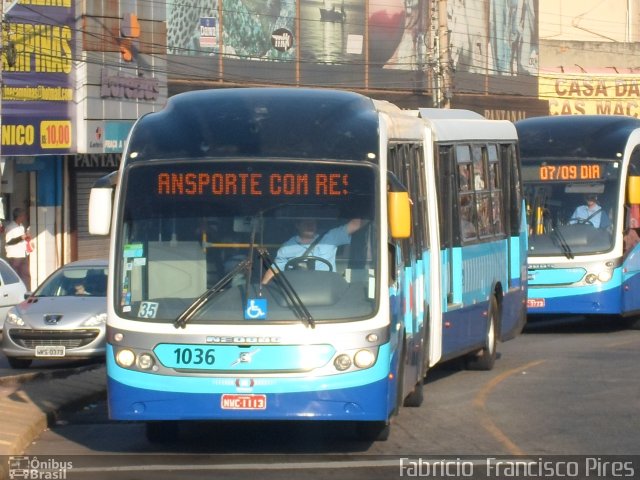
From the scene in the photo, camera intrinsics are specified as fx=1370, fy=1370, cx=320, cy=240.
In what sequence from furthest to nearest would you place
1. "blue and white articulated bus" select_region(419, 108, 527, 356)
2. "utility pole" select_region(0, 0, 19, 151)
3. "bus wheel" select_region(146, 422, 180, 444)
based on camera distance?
"utility pole" select_region(0, 0, 19, 151), "blue and white articulated bus" select_region(419, 108, 527, 356), "bus wheel" select_region(146, 422, 180, 444)

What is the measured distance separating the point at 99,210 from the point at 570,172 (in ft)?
37.4

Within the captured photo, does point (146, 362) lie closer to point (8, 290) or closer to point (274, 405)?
point (274, 405)

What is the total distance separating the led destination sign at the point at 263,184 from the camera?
9.90m

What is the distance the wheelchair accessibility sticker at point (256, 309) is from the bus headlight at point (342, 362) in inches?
23.1

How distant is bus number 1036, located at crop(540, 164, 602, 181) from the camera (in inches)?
788

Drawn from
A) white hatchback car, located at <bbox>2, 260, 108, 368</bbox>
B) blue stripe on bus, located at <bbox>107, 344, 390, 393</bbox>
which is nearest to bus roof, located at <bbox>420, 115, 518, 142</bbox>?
blue stripe on bus, located at <bbox>107, 344, 390, 393</bbox>

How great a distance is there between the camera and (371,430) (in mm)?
10312

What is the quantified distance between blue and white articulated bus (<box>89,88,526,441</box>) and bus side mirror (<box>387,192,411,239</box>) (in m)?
0.02

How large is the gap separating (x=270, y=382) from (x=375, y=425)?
118 centimetres

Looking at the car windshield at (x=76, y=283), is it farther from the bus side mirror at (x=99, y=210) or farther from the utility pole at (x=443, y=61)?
the utility pole at (x=443, y=61)

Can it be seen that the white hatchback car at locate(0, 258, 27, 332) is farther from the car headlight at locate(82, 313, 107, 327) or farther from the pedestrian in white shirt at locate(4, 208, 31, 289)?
the pedestrian in white shirt at locate(4, 208, 31, 289)

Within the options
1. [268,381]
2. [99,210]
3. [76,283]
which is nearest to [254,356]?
[268,381]

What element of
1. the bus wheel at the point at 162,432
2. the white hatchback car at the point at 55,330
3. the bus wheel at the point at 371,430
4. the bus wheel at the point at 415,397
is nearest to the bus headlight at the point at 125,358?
the bus wheel at the point at 162,432

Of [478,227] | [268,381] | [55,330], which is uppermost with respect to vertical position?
[478,227]
